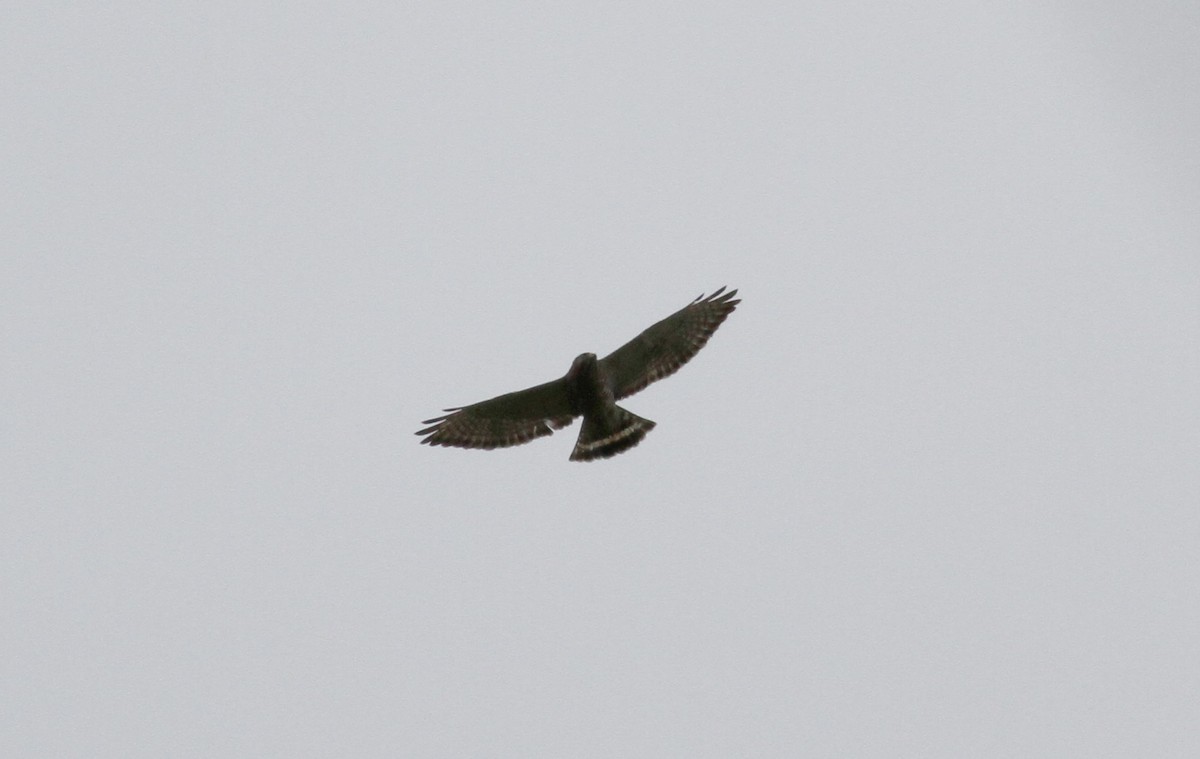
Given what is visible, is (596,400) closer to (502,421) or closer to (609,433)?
(609,433)

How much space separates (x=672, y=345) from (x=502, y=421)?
1647mm

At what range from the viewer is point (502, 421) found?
10.6 metres

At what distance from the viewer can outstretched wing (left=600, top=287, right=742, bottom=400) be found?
10.3m

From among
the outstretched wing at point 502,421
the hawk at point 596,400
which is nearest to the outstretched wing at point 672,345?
the hawk at point 596,400

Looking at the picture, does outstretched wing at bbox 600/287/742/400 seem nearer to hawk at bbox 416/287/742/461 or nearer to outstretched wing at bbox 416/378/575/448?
hawk at bbox 416/287/742/461

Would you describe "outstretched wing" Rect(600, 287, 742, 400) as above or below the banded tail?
above

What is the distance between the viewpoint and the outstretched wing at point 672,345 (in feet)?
33.9

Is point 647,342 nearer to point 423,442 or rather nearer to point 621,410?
point 621,410

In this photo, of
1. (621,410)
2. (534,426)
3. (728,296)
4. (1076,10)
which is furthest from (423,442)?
(1076,10)

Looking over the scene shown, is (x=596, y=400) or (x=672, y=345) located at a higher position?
(x=672, y=345)

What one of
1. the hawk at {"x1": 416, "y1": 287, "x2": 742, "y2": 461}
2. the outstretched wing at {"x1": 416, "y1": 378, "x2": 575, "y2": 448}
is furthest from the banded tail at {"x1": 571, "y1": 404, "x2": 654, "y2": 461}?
the outstretched wing at {"x1": 416, "y1": 378, "x2": 575, "y2": 448}

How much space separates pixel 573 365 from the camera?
991 cm

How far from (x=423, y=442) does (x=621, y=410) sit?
1.80 metres

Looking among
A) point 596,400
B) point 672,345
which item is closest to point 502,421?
point 596,400
